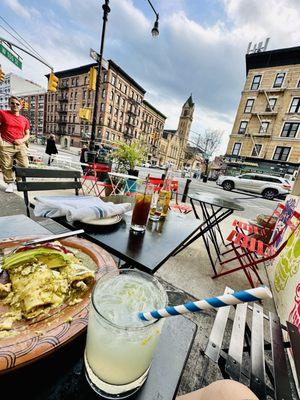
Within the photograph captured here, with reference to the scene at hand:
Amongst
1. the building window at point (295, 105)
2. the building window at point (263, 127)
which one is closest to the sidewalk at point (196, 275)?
the building window at point (263, 127)

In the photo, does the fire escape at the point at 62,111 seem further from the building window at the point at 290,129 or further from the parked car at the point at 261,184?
the building window at the point at 290,129

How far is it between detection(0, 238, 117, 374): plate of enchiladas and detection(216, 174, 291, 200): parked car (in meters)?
16.3

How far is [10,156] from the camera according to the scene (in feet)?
15.1

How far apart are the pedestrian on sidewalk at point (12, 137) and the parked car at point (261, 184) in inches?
588

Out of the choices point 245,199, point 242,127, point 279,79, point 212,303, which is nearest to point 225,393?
point 212,303

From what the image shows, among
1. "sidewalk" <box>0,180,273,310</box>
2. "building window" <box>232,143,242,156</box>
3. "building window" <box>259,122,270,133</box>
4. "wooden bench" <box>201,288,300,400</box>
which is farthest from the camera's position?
"building window" <box>232,143,242,156</box>

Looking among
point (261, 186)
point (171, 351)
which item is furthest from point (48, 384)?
point (261, 186)

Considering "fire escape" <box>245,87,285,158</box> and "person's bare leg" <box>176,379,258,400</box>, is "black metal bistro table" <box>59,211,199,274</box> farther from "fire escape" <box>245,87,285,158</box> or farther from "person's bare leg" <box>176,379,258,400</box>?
"fire escape" <box>245,87,285,158</box>

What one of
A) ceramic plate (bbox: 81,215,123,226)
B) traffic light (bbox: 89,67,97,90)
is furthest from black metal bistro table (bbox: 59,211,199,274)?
traffic light (bbox: 89,67,97,90)

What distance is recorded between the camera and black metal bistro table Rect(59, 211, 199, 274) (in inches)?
41.8

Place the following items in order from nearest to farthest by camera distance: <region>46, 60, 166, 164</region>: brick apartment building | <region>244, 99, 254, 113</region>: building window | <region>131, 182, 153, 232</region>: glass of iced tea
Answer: <region>131, 182, 153, 232</region>: glass of iced tea
<region>244, 99, 254, 113</region>: building window
<region>46, 60, 166, 164</region>: brick apartment building

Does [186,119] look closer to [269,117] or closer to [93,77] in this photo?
[269,117]

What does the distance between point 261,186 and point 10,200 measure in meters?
15.7

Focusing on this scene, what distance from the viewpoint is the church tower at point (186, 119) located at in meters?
54.2
